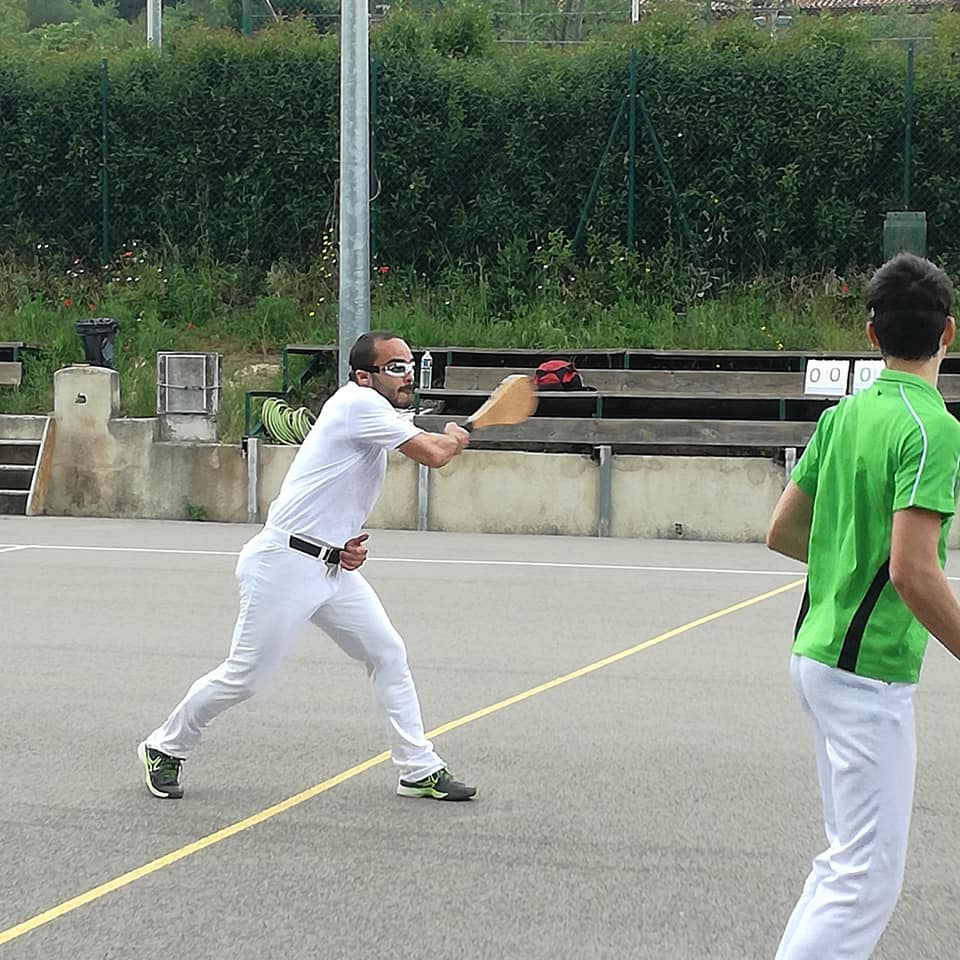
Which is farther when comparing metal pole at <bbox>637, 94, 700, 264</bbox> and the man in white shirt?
metal pole at <bbox>637, 94, 700, 264</bbox>

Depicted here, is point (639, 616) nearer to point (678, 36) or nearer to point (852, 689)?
point (852, 689)

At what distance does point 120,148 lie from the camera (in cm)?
2623

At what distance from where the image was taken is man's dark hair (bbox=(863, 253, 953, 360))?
4.04 meters

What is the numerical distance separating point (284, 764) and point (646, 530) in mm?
11304

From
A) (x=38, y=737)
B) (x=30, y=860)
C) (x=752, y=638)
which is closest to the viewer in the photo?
(x=30, y=860)

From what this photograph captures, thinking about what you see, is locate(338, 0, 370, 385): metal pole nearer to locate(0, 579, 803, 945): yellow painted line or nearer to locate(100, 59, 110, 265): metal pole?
locate(100, 59, 110, 265): metal pole

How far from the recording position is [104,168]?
26234 millimetres

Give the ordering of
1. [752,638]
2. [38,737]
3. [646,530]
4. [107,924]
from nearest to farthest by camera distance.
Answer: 1. [107,924]
2. [38,737]
3. [752,638]
4. [646,530]

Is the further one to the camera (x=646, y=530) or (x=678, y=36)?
(x=678, y=36)

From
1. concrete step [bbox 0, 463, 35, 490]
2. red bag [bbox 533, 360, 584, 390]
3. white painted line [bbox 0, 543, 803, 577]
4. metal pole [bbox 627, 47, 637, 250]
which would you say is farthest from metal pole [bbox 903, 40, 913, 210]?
concrete step [bbox 0, 463, 35, 490]

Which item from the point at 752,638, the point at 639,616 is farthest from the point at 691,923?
the point at 639,616

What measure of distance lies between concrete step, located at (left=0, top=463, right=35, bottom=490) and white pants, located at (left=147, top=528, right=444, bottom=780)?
46.5 feet

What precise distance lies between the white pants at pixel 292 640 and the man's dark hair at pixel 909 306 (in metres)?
3.39

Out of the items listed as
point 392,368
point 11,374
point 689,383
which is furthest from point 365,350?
point 11,374
